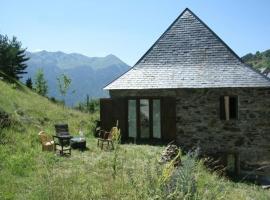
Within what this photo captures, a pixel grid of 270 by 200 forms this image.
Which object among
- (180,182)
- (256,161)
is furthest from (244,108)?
(180,182)

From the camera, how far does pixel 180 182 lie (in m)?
4.18

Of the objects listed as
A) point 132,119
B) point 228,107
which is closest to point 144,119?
point 132,119

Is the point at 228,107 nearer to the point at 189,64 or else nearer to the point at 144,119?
the point at 189,64

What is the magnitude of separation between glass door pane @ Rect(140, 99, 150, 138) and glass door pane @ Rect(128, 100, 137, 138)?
33 cm

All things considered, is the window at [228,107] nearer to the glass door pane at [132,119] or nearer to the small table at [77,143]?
the glass door pane at [132,119]

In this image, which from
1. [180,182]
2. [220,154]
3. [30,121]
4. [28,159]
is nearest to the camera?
[180,182]

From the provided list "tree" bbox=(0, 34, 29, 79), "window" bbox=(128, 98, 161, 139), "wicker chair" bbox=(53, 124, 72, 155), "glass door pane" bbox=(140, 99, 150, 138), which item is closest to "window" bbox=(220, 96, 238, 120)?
"window" bbox=(128, 98, 161, 139)

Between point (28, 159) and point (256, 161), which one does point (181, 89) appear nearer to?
point (256, 161)

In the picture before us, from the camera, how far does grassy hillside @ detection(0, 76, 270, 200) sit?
4156 mm

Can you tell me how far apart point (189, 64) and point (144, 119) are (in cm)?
338

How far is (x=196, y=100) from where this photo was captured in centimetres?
1802

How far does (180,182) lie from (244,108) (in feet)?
46.6

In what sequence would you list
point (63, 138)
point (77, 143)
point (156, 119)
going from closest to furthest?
point (63, 138)
point (77, 143)
point (156, 119)

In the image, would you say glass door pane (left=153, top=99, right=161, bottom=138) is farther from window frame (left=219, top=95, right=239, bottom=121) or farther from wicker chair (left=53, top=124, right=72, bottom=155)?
wicker chair (left=53, top=124, right=72, bottom=155)
